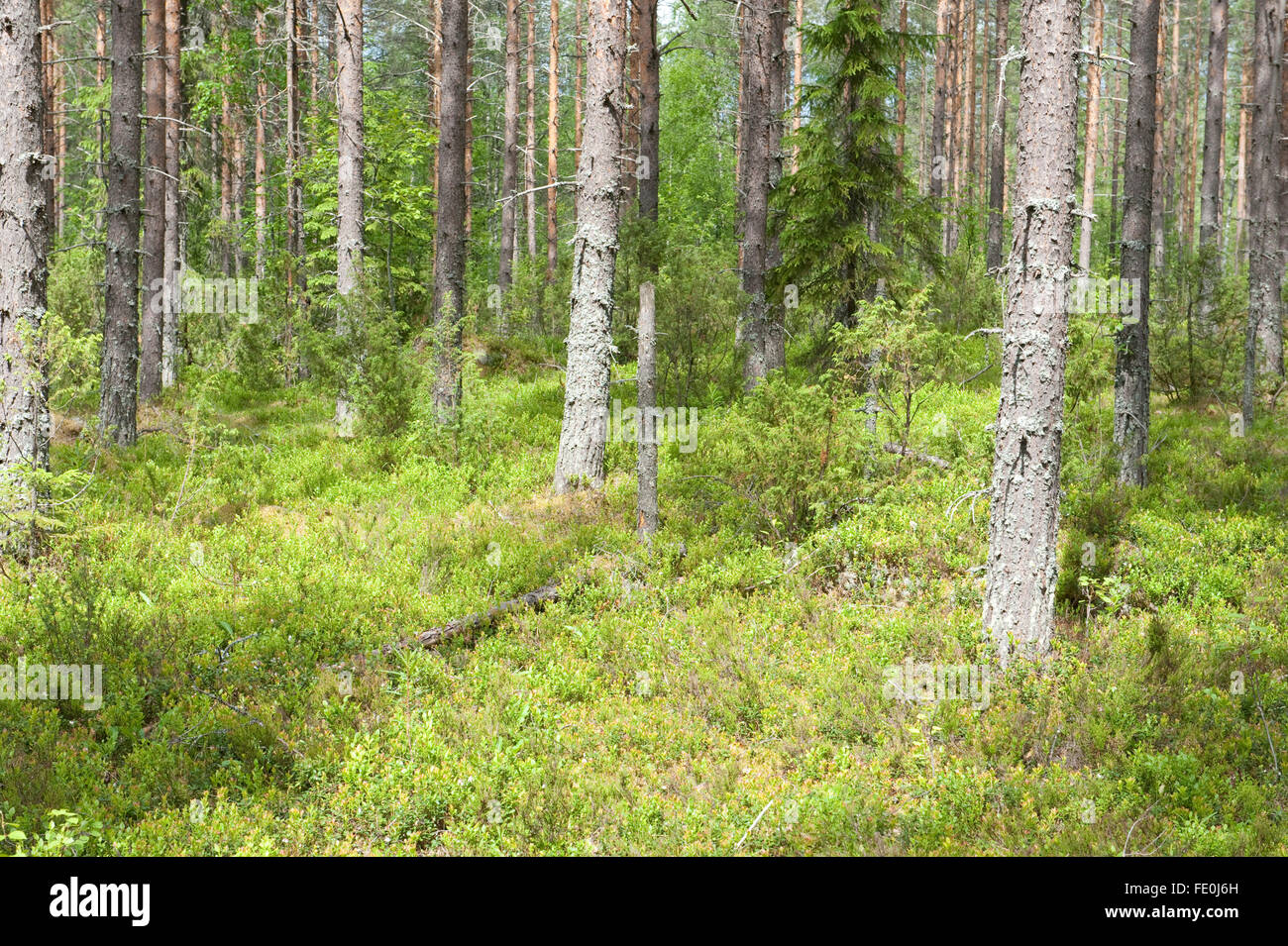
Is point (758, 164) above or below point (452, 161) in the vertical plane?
above

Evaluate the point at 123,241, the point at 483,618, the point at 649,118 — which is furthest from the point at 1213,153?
the point at 123,241

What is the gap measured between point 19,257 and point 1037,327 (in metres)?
9.05

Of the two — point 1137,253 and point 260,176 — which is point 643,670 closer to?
point 1137,253

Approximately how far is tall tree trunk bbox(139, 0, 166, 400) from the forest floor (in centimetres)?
477

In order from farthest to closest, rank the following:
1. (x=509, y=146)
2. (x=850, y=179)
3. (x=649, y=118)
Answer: (x=509, y=146) < (x=649, y=118) < (x=850, y=179)

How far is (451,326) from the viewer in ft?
38.9

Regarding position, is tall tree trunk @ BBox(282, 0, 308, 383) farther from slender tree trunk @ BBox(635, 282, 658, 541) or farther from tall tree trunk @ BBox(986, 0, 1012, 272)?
tall tree trunk @ BBox(986, 0, 1012, 272)

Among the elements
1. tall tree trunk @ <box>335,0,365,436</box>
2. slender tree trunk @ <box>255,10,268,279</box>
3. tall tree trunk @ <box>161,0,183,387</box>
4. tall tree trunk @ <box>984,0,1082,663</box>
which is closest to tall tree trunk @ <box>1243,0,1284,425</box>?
tall tree trunk @ <box>984,0,1082,663</box>

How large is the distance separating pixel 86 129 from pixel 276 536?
36.7 meters

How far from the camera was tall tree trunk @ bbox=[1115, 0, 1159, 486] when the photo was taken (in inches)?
417

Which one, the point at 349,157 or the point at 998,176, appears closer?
the point at 349,157

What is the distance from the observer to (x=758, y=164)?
13.8 meters
